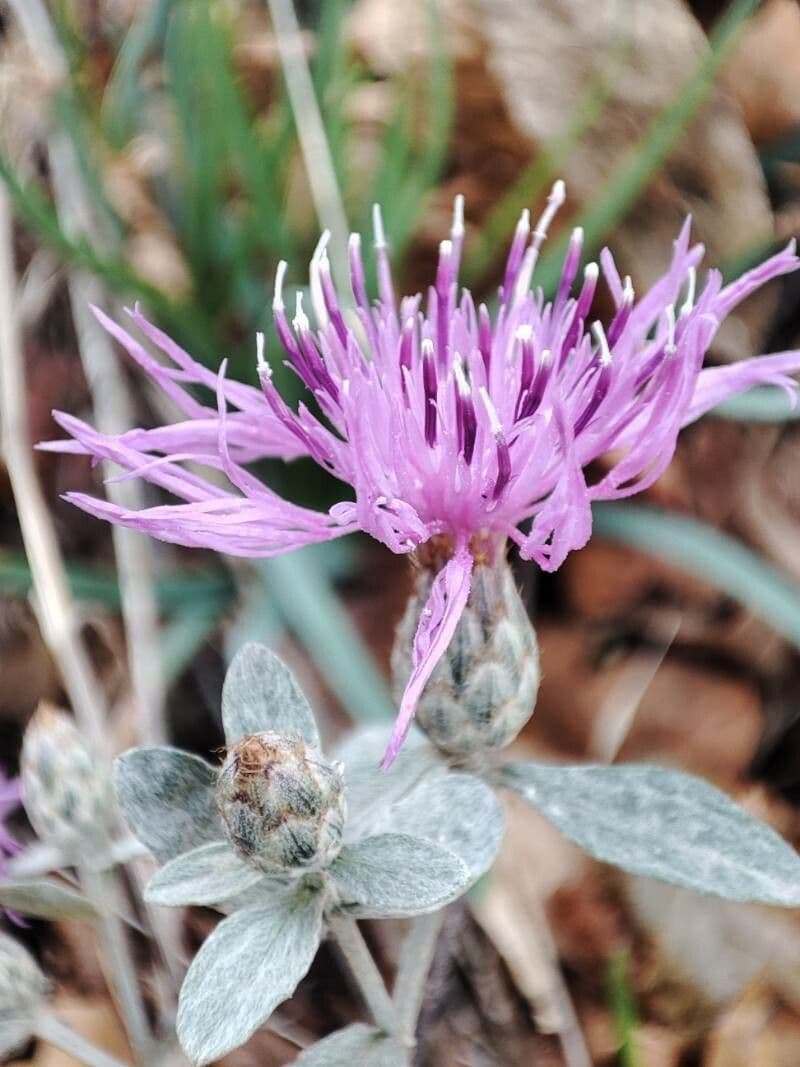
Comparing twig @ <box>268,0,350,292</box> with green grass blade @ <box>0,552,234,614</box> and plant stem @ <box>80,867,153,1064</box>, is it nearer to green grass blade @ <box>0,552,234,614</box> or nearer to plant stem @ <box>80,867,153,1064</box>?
green grass blade @ <box>0,552,234,614</box>

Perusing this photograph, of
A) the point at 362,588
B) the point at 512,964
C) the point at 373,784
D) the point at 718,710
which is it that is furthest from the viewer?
the point at 362,588

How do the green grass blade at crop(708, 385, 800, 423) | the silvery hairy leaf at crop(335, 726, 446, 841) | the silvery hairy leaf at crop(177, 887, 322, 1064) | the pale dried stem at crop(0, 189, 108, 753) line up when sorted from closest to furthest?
the silvery hairy leaf at crop(177, 887, 322, 1064) → the silvery hairy leaf at crop(335, 726, 446, 841) → the pale dried stem at crop(0, 189, 108, 753) → the green grass blade at crop(708, 385, 800, 423)

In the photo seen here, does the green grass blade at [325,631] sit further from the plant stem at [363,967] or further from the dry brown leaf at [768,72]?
the dry brown leaf at [768,72]

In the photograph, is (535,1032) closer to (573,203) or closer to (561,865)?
(561,865)

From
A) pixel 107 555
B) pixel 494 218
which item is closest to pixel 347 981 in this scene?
pixel 107 555

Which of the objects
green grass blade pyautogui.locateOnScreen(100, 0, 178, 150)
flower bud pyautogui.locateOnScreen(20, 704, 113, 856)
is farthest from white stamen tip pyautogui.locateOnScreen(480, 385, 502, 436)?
green grass blade pyautogui.locateOnScreen(100, 0, 178, 150)

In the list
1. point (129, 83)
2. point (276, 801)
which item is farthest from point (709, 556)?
point (129, 83)

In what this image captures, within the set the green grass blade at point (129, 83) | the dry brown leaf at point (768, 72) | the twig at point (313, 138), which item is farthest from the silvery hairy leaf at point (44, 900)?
the dry brown leaf at point (768, 72)

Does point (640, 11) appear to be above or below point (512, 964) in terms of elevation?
above
